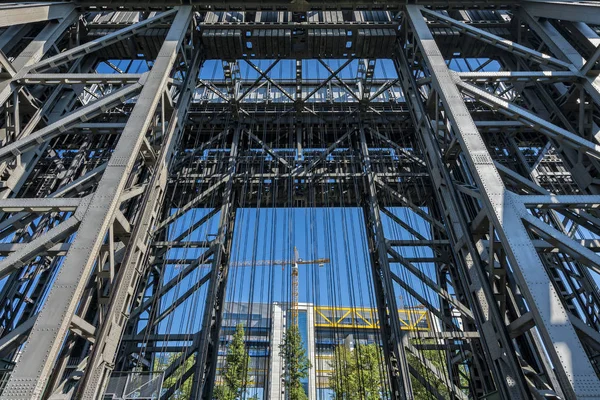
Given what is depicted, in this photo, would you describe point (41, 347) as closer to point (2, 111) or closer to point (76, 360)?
point (2, 111)

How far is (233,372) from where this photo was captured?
19766 millimetres

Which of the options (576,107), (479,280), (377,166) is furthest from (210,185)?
(576,107)

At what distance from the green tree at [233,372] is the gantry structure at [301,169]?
6203 mm

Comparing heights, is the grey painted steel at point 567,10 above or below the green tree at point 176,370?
above

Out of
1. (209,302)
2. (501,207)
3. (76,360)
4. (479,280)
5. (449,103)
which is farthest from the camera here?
(76,360)

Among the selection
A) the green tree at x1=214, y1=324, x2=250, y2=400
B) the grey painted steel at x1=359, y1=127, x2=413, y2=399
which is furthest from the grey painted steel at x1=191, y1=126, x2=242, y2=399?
the grey painted steel at x1=359, y1=127, x2=413, y2=399

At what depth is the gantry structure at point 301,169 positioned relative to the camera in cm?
621

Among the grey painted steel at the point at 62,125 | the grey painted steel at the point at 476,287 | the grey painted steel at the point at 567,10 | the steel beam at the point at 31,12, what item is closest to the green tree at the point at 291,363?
the grey painted steel at the point at 476,287

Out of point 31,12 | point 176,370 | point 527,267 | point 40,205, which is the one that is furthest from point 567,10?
point 176,370

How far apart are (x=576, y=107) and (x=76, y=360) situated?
58.9 ft

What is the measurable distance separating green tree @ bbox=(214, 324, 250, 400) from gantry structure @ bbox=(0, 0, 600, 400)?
6.20 metres

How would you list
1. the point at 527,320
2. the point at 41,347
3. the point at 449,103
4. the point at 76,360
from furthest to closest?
the point at 76,360
the point at 449,103
the point at 527,320
the point at 41,347

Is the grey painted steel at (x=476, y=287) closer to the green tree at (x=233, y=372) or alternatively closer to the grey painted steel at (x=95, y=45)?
the grey painted steel at (x=95, y=45)

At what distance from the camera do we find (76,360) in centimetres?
1213
